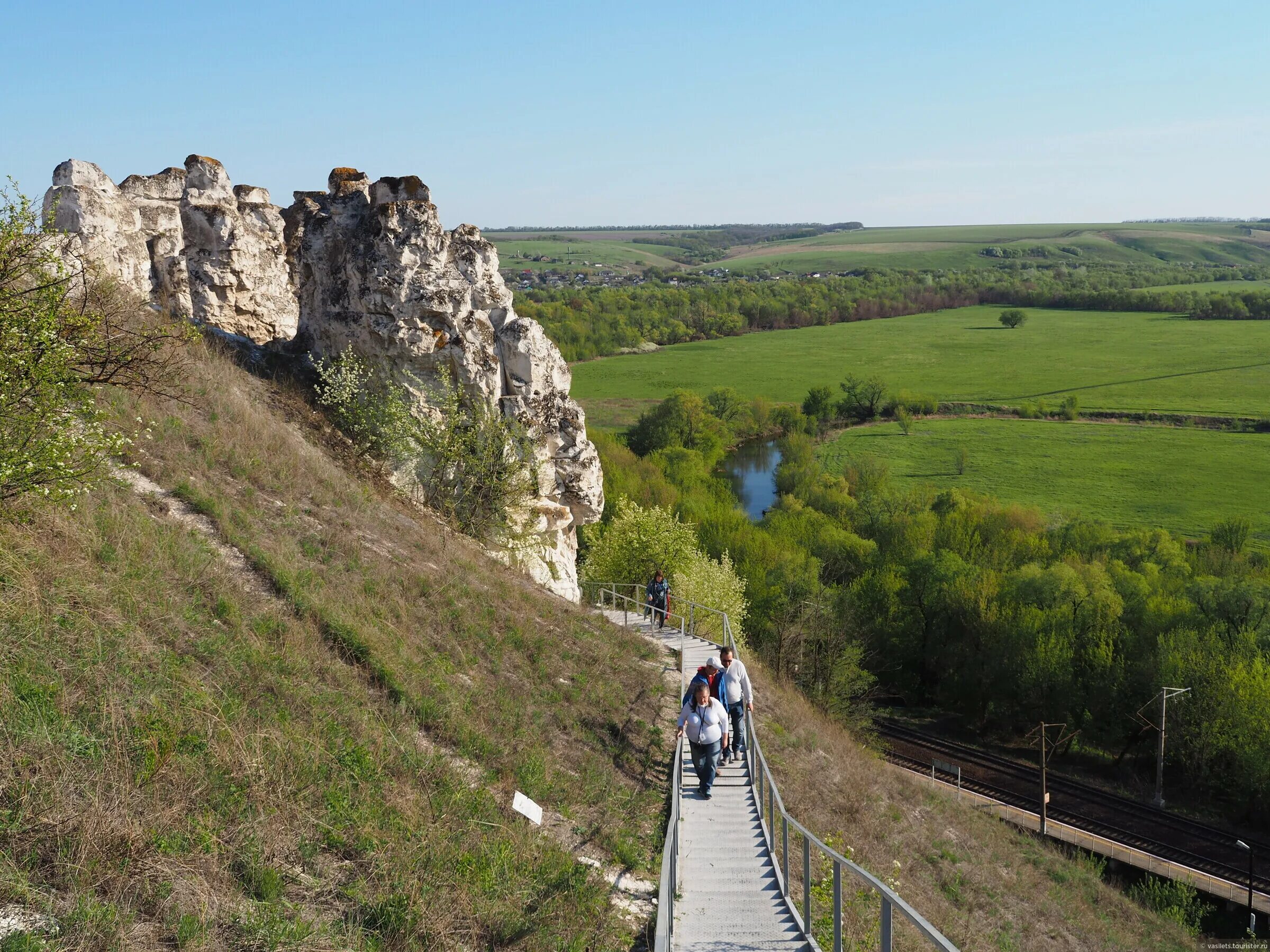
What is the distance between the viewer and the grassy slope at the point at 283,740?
6.62 m

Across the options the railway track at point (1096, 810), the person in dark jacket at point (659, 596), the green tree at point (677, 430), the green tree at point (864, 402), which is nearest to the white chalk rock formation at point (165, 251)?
the person in dark jacket at point (659, 596)

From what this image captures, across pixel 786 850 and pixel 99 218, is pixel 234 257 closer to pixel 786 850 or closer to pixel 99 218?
pixel 99 218

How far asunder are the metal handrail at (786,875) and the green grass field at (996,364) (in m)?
82.3

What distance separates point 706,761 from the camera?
1205 cm

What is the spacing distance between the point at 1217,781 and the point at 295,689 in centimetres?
3665

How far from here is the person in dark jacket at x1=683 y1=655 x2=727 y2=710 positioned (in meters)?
12.3

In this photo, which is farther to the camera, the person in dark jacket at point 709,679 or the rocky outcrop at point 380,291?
the rocky outcrop at point 380,291

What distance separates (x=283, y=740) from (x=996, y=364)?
12716 cm

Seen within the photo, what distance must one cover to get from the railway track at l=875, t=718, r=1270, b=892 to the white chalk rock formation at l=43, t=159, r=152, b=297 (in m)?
29.9

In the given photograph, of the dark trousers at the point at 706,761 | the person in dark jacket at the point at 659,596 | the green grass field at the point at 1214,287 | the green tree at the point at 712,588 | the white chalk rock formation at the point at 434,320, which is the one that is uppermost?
the green grass field at the point at 1214,287

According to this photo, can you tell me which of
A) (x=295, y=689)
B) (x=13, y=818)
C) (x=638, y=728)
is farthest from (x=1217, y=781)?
(x=13, y=818)

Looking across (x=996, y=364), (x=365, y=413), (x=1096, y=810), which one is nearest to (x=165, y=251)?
(x=365, y=413)

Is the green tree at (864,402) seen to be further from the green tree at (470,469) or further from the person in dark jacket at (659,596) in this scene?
the person in dark jacket at (659,596)

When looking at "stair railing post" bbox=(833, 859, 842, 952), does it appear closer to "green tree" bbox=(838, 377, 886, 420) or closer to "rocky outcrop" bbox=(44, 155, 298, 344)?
"rocky outcrop" bbox=(44, 155, 298, 344)
